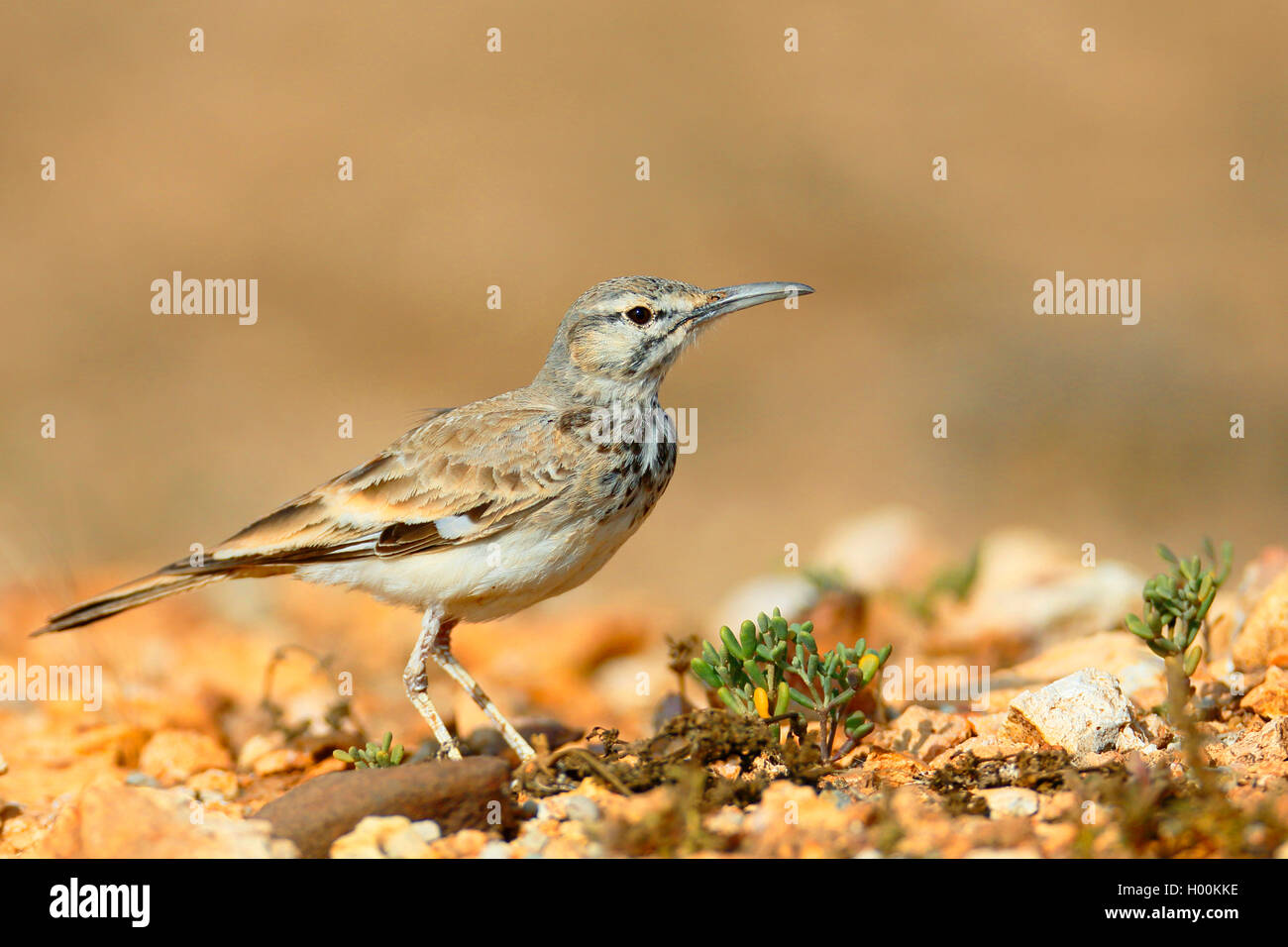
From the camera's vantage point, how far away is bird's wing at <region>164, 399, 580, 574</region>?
18.1 feet

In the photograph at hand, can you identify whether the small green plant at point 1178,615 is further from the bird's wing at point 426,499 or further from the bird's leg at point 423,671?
the bird's leg at point 423,671

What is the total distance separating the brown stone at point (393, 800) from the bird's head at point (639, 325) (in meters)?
2.49

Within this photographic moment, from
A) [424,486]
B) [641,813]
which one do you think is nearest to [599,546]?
[424,486]

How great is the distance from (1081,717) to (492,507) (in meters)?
2.66

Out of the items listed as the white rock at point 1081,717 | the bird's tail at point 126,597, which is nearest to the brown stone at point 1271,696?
the white rock at point 1081,717

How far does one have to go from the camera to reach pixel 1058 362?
1485cm

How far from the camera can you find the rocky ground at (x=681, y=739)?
3740 mm

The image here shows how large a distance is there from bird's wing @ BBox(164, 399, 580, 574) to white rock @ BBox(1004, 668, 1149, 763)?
2.21m

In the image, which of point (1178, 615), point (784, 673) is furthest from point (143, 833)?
point (1178, 615)

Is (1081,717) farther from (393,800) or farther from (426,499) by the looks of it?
(426,499)

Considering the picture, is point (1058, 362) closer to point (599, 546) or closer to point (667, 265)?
point (667, 265)

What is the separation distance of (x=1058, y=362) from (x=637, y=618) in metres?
8.30
